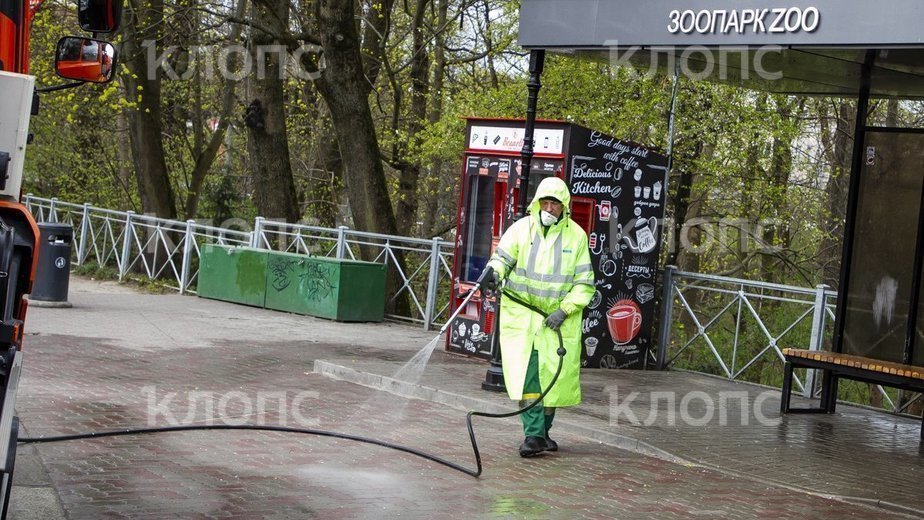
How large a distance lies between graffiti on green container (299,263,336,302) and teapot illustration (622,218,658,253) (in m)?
5.15

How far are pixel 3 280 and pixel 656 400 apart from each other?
26.0 ft

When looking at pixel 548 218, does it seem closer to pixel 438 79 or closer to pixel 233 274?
pixel 233 274

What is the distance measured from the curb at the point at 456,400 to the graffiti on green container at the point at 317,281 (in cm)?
486

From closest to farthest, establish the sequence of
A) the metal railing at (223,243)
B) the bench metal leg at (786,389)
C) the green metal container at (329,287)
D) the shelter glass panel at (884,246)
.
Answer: the bench metal leg at (786,389), the shelter glass panel at (884,246), the green metal container at (329,287), the metal railing at (223,243)

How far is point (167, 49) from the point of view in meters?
24.9

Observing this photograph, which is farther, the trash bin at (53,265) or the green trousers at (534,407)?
the trash bin at (53,265)

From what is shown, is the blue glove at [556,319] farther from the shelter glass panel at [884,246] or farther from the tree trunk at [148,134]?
the tree trunk at [148,134]

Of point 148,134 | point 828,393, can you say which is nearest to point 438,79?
point 148,134

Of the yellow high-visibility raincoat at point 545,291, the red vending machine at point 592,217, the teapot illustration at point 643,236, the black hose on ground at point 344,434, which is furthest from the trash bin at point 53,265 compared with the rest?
the yellow high-visibility raincoat at point 545,291

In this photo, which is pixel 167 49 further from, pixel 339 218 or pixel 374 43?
pixel 339 218

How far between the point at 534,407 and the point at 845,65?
5.05 m

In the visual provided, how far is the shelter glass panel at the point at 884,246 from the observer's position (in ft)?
39.7

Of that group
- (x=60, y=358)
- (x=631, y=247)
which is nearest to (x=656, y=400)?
(x=631, y=247)

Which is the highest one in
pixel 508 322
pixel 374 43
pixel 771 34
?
pixel 374 43
